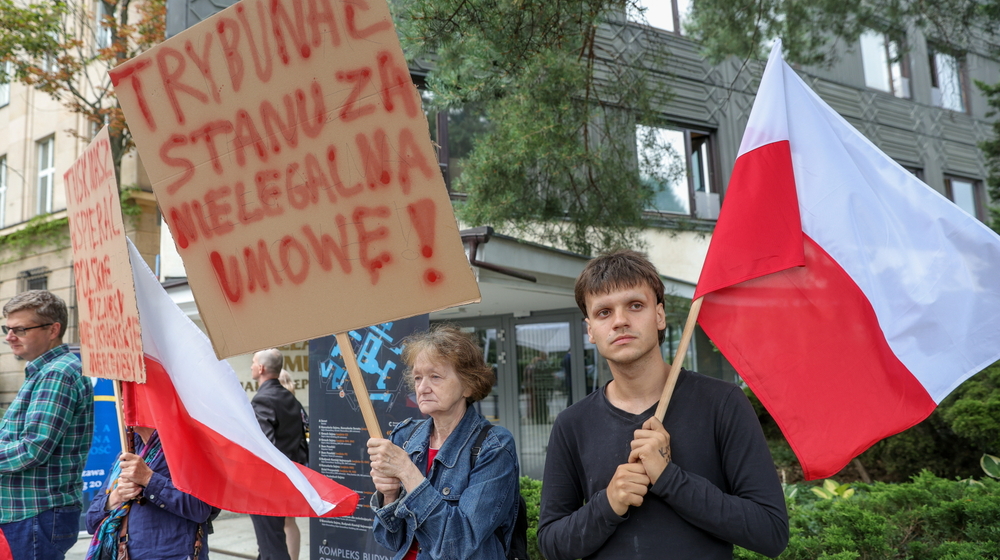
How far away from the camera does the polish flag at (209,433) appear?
2.85 meters

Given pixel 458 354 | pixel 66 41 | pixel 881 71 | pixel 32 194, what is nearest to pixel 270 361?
pixel 458 354

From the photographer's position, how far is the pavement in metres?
7.84

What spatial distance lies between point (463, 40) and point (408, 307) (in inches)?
142

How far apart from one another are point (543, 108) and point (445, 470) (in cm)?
438

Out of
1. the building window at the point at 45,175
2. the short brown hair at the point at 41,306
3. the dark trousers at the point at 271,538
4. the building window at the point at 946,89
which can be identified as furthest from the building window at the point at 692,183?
the building window at the point at 45,175

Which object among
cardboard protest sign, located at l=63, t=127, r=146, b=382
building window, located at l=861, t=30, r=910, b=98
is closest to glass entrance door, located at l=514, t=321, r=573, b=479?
cardboard protest sign, located at l=63, t=127, r=146, b=382

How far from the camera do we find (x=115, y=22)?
44.4 ft

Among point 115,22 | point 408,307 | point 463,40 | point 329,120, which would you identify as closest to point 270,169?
point 329,120

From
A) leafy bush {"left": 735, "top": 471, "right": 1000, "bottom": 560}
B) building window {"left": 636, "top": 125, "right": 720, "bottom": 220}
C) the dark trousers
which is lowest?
the dark trousers

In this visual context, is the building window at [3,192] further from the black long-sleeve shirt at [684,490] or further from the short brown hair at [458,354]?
the black long-sleeve shirt at [684,490]

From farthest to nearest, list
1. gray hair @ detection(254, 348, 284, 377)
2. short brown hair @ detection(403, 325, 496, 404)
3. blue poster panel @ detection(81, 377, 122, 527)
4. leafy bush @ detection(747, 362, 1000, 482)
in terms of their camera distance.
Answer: blue poster panel @ detection(81, 377, 122, 527) → gray hair @ detection(254, 348, 284, 377) → leafy bush @ detection(747, 362, 1000, 482) → short brown hair @ detection(403, 325, 496, 404)

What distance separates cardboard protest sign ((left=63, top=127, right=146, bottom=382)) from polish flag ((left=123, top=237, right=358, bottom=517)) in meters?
0.11

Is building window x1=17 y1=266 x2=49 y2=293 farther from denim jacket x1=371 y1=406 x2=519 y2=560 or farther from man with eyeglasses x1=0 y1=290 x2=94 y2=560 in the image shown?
denim jacket x1=371 y1=406 x2=519 y2=560

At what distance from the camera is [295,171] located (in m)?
2.37
